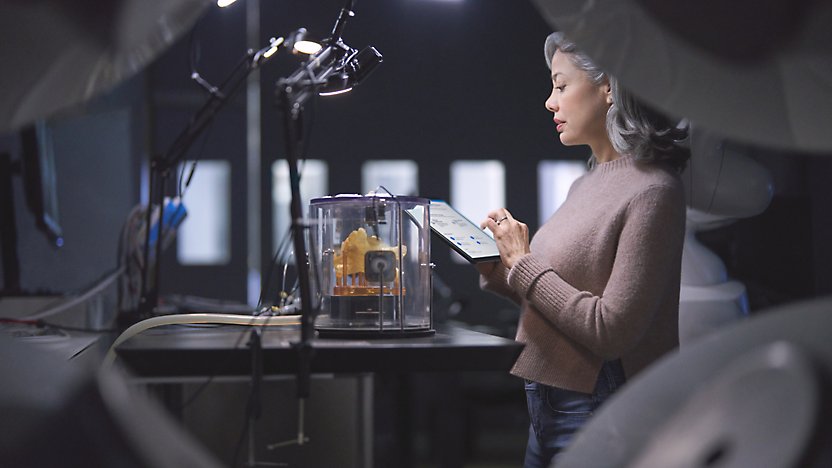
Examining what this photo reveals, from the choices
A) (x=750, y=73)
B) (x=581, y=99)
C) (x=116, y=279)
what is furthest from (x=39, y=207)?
(x=750, y=73)

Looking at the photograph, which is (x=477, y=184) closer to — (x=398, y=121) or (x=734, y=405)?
(x=398, y=121)

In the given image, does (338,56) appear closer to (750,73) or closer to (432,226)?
(432,226)

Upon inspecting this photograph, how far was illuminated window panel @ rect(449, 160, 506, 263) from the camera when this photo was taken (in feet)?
15.5

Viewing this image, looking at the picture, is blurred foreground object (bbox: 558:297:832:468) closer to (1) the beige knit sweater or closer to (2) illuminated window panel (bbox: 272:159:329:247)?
(1) the beige knit sweater

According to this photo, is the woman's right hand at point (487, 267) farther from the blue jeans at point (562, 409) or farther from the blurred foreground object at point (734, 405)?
the blurred foreground object at point (734, 405)

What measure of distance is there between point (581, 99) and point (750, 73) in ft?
2.97

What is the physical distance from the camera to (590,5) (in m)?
0.69

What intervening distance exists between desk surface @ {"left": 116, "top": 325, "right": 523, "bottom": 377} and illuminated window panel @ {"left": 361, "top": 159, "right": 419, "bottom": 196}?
11.5 ft

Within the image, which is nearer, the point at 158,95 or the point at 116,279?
the point at 116,279

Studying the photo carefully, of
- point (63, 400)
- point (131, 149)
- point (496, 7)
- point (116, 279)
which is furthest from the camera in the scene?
point (496, 7)

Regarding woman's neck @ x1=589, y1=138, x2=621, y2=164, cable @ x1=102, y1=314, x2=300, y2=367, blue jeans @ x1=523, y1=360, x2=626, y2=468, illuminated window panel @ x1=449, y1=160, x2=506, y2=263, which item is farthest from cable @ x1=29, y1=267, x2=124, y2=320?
illuminated window panel @ x1=449, y1=160, x2=506, y2=263

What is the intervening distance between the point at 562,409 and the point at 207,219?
3872mm

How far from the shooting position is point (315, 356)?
3.09 feet

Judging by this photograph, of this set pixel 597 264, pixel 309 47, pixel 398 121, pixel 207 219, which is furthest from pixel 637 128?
pixel 207 219
